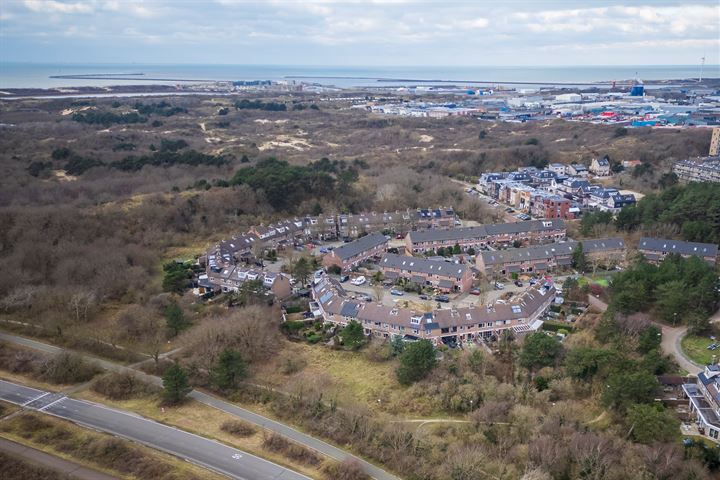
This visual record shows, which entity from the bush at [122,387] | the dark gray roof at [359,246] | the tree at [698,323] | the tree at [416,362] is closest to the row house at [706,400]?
the tree at [698,323]

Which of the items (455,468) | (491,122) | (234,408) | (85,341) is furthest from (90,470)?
(491,122)

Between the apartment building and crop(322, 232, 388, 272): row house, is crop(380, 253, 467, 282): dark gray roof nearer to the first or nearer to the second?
crop(322, 232, 388, 272): row house

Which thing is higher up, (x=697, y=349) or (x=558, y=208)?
(x=558, y=208)

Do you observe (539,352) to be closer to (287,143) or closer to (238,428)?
(238,428)

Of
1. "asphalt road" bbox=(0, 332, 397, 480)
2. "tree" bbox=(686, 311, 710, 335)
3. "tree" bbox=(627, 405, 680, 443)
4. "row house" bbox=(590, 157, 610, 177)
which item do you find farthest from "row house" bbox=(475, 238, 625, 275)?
"row house" bbox=(590, 157, 610, 177)

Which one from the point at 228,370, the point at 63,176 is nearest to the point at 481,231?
the point at 228,370

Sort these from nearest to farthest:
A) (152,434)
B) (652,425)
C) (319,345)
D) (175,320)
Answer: (652,425)
(152,434)
(319,345)
(175,320)

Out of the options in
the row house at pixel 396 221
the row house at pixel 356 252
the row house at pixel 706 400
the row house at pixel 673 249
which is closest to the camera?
the row house at pixel 706 400

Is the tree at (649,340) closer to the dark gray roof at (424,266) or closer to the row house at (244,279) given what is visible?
the dark gray roof at (424,266)
